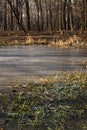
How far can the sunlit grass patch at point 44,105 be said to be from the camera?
5039 mm

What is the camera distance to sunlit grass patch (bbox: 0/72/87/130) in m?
5.04

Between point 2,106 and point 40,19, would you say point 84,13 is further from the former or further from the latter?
point 2,106

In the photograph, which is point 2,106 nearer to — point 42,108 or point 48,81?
point 42,108

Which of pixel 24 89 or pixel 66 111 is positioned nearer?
pixel 66 111

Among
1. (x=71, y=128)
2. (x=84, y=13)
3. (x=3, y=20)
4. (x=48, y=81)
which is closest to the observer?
(x=71, y=128)

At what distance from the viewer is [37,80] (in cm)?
802

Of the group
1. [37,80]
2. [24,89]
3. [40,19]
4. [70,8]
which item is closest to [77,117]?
[24,89]

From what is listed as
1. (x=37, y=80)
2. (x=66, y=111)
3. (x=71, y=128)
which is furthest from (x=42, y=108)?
(x=37, y=80)

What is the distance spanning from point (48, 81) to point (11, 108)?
79.6 inches

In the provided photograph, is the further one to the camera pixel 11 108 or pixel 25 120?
pixel 11 108

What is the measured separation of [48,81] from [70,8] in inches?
1515

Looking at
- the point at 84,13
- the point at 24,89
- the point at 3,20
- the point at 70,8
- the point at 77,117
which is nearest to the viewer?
the point at 77,117

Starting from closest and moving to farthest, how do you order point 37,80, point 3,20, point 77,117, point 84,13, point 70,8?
point 77,117 → point 37,80 → point 84,13 → point 70,8 → point 3,20

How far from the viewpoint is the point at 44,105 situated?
5742 millimetres
